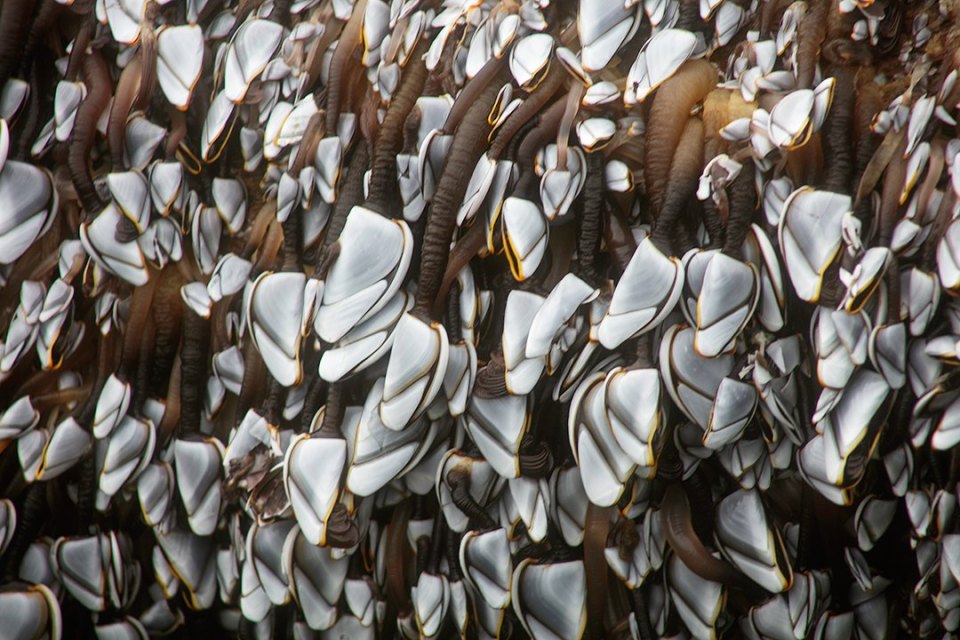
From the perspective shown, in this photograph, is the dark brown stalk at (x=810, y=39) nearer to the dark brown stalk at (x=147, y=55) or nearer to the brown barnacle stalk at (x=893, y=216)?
the brown barnacle stalk at (x=893, y=216)

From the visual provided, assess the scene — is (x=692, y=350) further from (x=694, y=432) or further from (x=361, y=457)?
(x=361, y=457)

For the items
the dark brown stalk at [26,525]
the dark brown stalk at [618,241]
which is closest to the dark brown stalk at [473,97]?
the dark brown stalk at [618,241]

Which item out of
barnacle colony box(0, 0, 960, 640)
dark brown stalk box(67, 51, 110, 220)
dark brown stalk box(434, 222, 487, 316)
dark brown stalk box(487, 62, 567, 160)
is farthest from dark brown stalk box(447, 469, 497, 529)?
dark brown stalk box(67, 51, 110, 220)

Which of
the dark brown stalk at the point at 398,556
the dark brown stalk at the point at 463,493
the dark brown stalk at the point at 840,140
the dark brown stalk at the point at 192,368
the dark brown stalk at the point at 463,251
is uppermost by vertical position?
the dark brown stalk at the point at 840,140

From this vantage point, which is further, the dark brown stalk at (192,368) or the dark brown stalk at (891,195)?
the dark brown stalk at (192,368)

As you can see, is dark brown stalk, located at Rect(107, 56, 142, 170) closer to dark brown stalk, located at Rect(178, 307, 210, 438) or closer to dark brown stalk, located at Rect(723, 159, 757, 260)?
dark brown stalk, located at Rect(178, 307, 210, 438)

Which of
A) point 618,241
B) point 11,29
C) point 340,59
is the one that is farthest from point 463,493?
point 11,29

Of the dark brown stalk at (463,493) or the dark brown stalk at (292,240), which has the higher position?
the dark brown stalk at (292,240)
